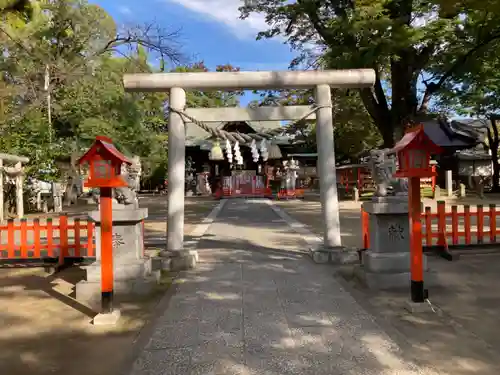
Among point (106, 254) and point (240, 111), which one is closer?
point (106, 254)

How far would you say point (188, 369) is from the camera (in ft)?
11.2

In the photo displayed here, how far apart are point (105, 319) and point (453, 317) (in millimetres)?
3944

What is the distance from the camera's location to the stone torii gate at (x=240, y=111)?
7.17 meters

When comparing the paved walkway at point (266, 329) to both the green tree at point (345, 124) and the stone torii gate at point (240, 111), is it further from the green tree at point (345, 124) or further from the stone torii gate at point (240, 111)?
the green tree at point (345, 124)

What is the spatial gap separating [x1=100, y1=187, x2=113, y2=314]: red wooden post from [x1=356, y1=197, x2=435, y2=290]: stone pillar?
347cm

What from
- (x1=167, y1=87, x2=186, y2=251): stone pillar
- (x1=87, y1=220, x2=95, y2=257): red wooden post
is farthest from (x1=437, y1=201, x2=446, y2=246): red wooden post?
(x1=87, y1=220, x2=95, y2=257): red wooden post

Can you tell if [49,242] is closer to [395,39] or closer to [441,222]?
[441,222]

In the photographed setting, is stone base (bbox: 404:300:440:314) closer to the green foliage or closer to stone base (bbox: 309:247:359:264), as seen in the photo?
stone base (bbox: 309:247:359:264)

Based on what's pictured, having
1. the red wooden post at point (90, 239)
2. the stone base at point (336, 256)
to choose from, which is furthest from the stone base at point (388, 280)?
the red wooden post at point (90, 239)

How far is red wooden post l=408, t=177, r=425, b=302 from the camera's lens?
4926 mm

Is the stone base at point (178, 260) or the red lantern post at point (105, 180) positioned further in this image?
the stone base at point (178, 260)

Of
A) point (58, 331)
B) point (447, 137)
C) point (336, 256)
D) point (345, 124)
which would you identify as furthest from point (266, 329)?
point (447, 137)

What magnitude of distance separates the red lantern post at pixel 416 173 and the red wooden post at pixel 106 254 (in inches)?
142

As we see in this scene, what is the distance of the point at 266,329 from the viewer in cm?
426
